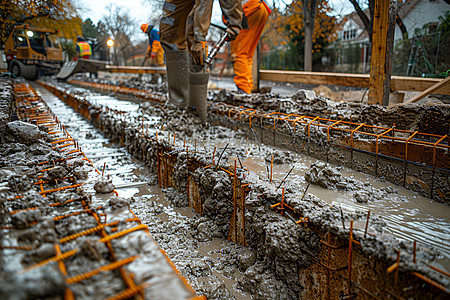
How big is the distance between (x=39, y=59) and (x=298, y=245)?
18489 mm

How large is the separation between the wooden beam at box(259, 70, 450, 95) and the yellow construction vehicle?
1182 cm

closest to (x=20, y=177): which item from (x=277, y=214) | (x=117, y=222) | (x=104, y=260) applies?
(x=117, y=222)

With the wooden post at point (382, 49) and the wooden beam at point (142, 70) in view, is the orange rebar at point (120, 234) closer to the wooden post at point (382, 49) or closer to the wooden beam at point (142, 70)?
the wooden post at point (382, 49)

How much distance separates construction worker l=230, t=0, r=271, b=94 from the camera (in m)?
7.77

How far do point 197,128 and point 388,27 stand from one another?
11.4 ft

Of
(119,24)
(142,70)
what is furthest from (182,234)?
(119,24)

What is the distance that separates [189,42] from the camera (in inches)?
213

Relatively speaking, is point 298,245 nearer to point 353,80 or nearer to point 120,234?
point 120,234

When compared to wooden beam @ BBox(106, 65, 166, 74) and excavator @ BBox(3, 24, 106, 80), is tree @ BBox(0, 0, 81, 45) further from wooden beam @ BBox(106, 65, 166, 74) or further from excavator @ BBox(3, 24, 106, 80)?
excavator @ BBox(3, 24, 106, 80)

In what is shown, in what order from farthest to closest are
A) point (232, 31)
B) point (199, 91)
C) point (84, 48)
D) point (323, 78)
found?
point (84, 48) < point (323, 78) < point (199, 91) < point (232, 31)

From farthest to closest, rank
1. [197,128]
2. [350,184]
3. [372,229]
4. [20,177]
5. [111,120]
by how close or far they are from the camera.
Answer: [111,120] → [197,128] → [350,184] → [20,177] → [372,229]

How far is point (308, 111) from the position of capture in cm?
563

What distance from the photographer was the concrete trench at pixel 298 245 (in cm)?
188

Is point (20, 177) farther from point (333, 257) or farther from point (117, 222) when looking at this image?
point (333, 257)
